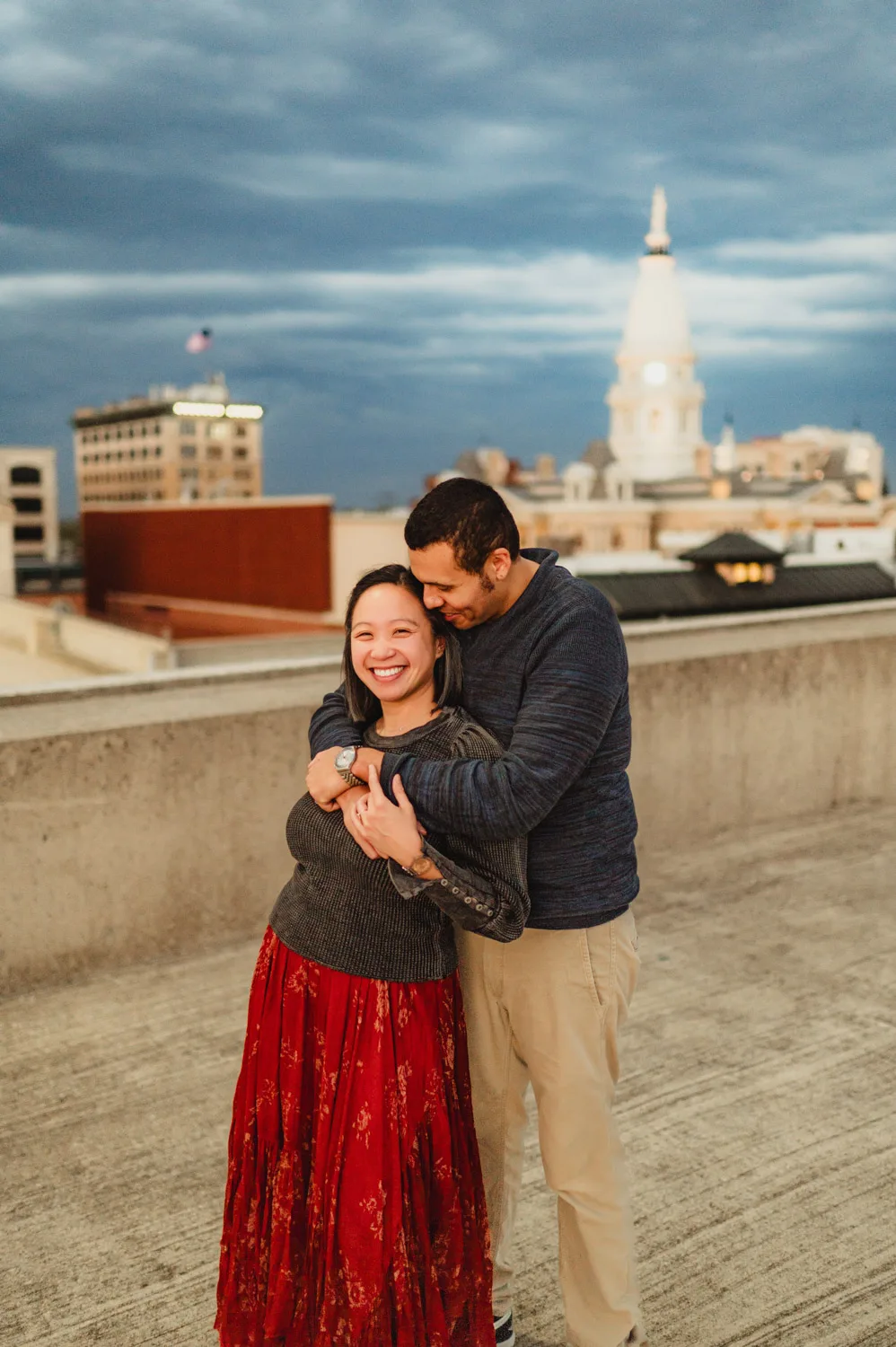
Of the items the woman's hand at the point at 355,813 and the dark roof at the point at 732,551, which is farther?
the dark roof at the point at 732,551

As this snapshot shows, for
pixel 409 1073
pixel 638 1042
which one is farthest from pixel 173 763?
pixel 409 1073

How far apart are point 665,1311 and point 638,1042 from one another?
140 cm

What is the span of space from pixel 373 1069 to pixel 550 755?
72cm

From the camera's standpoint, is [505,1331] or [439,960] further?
[505,1331]

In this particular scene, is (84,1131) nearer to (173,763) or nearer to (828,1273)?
(173,763)

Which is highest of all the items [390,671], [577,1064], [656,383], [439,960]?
[656,383]

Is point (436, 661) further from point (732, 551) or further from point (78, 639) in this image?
point (78, 639)

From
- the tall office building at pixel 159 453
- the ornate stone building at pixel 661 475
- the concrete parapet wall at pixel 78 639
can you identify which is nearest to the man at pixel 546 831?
the concrete parapet wall at pixel 78 639

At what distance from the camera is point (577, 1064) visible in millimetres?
2559

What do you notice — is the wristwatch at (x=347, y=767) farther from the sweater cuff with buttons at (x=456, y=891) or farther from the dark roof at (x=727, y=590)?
the dark roof at (x=727, y=590)

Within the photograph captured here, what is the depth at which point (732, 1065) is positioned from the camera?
409 centimetres

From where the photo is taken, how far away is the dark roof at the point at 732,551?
71.3 ft

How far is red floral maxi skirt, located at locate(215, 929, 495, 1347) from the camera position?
7.94ft

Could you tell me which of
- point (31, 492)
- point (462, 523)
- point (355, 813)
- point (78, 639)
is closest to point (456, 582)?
point (462, 523)
